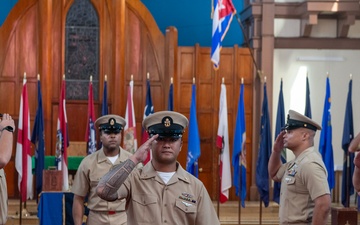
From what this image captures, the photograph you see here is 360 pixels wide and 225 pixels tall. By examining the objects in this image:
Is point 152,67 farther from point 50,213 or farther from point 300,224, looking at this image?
point 300,224

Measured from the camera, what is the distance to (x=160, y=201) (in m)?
4.46

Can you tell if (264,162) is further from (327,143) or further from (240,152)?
(327,143)

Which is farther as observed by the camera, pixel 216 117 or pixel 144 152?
pixel 216 117

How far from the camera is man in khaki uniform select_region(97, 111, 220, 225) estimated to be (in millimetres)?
4418

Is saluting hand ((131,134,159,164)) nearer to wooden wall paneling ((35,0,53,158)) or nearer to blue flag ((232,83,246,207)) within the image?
blue flag ((232,83,246,207))

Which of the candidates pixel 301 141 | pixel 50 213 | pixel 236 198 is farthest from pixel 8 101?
pixel 301 141

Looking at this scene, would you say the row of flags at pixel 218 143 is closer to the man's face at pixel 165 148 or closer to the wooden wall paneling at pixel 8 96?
the wooden wall paneling at pixel 8 96

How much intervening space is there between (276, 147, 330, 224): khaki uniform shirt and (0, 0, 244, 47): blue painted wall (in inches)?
347

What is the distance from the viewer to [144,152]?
4285mm

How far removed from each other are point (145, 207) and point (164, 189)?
140 millimetres

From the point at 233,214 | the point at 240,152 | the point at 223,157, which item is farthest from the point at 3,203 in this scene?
the point at 233,214

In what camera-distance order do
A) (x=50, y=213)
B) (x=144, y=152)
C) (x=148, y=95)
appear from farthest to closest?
(x=148, y=95), (x=50, y=213), (x=144, y=152)

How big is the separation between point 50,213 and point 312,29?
22.0ft

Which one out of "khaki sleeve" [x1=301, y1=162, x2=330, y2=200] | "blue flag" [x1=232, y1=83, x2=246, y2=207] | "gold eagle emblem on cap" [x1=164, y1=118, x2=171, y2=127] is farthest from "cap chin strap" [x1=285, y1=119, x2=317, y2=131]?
"blue flag" [x1=232, y1=83, x2=246, y2=207]
